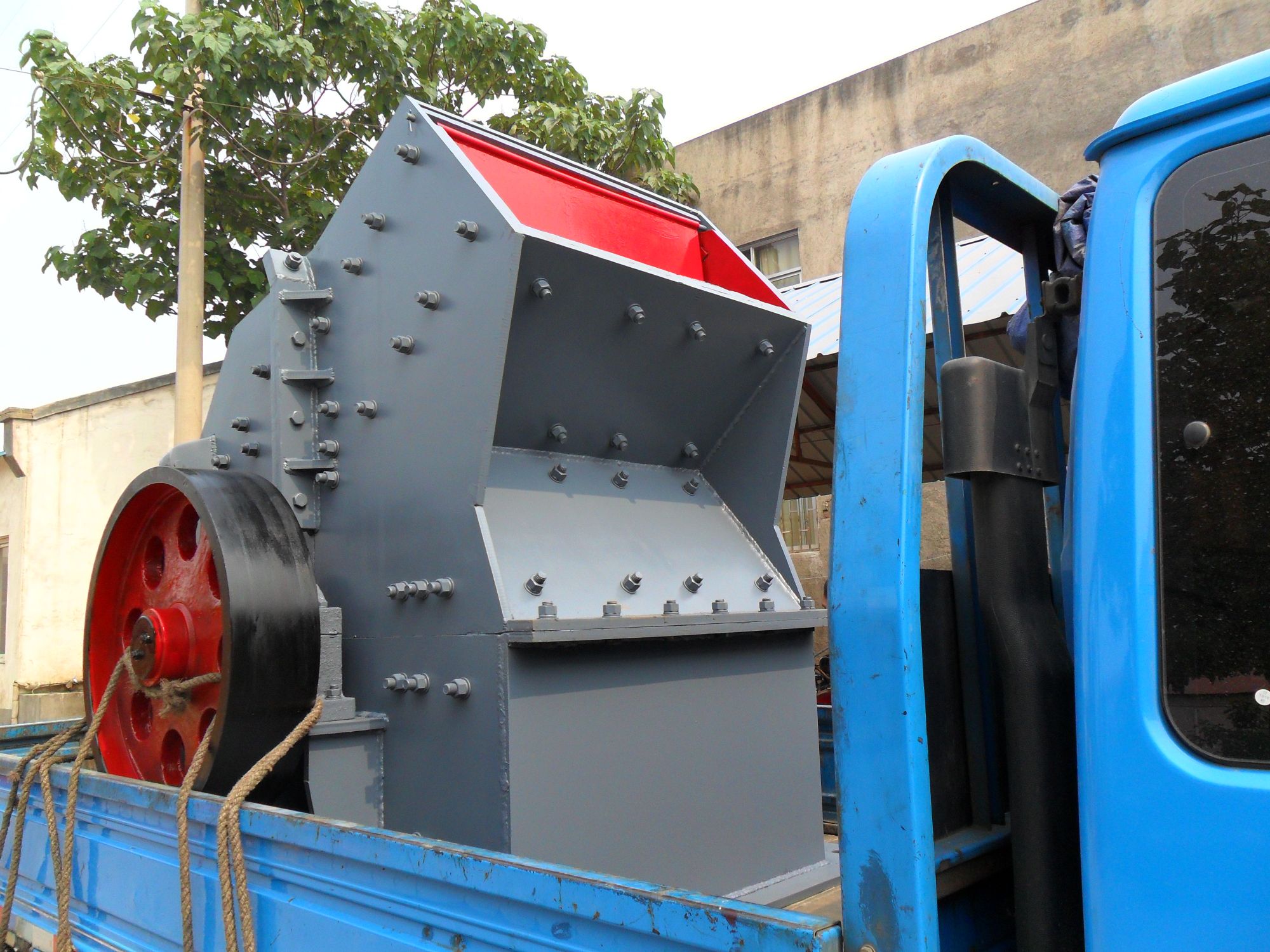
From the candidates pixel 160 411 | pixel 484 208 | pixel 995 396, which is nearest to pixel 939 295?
pixel 995 396

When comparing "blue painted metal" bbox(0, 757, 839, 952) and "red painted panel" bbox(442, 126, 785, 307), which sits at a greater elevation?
"red painted panel" bbox(442, 126, 785, 307)

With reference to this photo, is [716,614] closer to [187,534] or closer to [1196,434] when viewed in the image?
[187,534]

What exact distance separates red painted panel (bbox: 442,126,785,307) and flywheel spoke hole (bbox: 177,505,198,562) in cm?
118

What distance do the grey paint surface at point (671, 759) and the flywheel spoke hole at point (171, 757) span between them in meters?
1.09

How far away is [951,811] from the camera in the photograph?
4.64ft

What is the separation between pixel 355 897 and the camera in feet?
5.16

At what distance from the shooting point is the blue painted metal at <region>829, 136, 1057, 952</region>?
1139 millimetres

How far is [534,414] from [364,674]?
2.52ft

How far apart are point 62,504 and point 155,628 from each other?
33.6 feet

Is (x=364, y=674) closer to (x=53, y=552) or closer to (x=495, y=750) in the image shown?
(x=495, y=750)

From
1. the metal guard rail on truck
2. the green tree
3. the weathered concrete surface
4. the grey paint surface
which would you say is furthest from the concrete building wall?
the grey paint surface

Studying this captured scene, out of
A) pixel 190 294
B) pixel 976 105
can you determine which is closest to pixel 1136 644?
pixel 190 294

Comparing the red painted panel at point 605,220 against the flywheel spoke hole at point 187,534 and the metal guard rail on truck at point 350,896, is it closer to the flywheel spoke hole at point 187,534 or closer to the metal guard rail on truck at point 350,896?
the flywheel spoke hole at point 187,534

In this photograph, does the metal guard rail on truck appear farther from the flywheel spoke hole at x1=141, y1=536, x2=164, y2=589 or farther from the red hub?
the flywheel spoke hole at x1=141, y1=536, x2=164, y2=589
